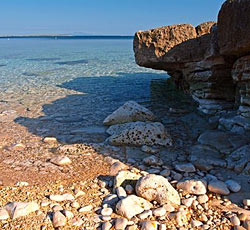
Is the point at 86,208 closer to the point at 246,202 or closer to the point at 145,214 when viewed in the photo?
the point at 145,214

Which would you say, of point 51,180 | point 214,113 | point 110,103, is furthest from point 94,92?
point 51,180

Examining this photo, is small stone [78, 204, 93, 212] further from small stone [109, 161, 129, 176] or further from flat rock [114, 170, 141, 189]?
small stone [109, 161, 129, 176]

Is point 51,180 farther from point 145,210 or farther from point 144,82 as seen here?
point 144,82

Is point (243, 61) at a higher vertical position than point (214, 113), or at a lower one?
higher

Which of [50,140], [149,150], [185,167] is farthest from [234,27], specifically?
[50,140]

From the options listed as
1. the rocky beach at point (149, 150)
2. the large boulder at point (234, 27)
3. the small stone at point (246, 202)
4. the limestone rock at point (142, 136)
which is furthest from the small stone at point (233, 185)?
the large boulder at point (234, 27)

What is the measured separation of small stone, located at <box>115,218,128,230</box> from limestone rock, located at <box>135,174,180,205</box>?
48 cm

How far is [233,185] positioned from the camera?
3492 millimetres

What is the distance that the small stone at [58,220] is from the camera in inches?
110

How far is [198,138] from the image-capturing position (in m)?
5.34

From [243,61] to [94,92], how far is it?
236 inches

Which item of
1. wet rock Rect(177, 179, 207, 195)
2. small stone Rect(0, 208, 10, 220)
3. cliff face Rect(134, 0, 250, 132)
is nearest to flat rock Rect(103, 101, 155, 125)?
cliff face Rect(134, 0, 250, 132)

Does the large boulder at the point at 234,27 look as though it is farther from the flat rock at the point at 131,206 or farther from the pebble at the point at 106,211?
the pebble at the point at 106,211

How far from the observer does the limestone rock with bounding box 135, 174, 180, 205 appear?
10.4ft
